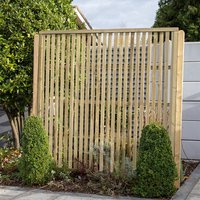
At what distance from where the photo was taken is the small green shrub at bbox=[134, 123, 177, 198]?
5.88m

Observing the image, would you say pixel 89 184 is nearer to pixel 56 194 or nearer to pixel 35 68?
pixel 56 194

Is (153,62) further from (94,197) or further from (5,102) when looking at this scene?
(5,102)

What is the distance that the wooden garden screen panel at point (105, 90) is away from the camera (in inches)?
252

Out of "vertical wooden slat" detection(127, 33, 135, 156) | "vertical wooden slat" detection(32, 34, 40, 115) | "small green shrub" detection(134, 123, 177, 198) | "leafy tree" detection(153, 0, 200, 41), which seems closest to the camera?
"small green shrub" detection(134, 123, 177, 198)

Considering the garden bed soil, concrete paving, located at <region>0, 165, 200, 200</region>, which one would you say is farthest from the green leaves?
concrete paving, located at <region>0, 165, 200, 200</region>

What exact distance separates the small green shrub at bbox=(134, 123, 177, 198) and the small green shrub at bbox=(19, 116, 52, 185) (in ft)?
4.72

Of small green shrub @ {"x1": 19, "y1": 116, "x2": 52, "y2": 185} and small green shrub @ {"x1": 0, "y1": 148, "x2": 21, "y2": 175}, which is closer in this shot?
small green shrub @ {"x1": 19, "y1": 116, "x2": 52, "y2": 185}

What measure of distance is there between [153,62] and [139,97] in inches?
22.1

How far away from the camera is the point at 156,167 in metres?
5.88

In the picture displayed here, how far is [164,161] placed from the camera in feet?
19.3

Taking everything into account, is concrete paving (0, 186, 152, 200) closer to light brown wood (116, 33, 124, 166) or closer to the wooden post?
light brown wood (116, 33, 124, 166)

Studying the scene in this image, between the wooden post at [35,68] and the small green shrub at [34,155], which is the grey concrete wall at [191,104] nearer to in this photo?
the wooden post at [35,68]

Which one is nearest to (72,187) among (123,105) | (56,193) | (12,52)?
(56,193)

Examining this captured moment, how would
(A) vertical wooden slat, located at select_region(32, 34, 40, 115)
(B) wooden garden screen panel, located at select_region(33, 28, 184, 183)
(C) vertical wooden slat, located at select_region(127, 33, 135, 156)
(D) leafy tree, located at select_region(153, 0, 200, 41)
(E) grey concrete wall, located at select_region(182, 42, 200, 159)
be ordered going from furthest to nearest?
(D) leafy tree, located at select_region(153, 0, 200, 41), (E) grey concrete wall, located at select_region(182, 42, 200, 159), (A) vertical wooden slat, located at select_region(32, 34, 40, 115), (C) vertical wooden slat, located at select_region(127, 33, 135, 156), (B) wooden garden screen panel, located at select_region(33, 28, 184, 183)
